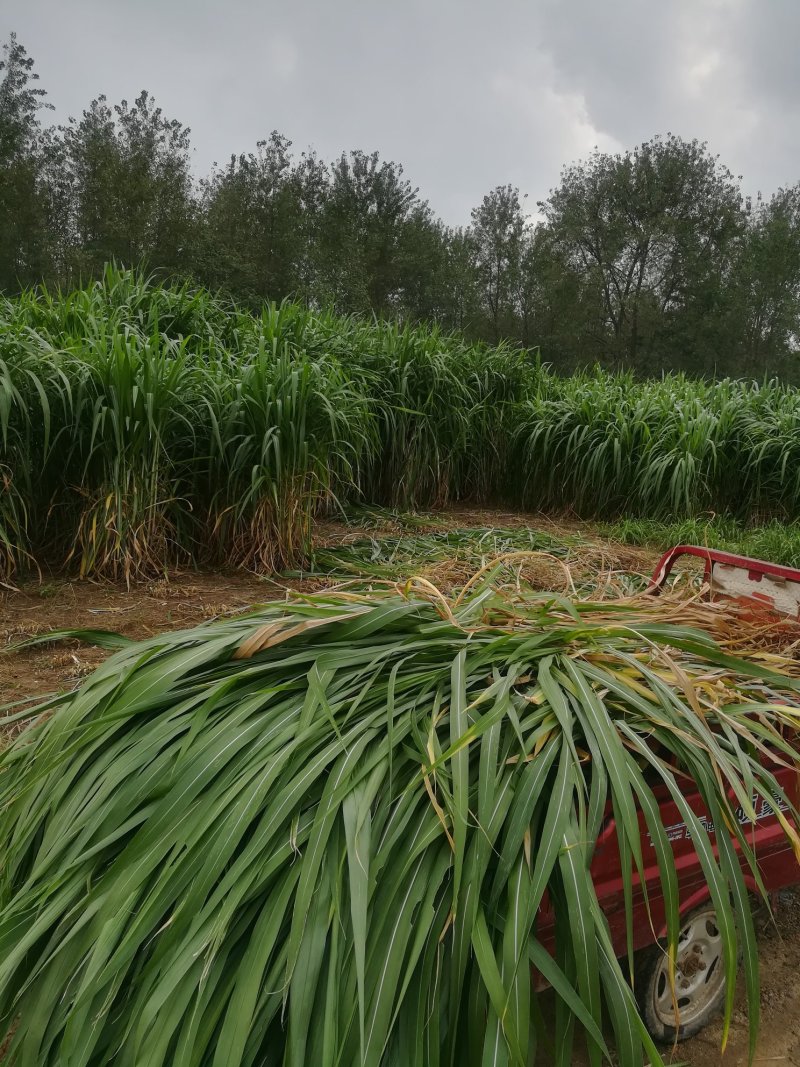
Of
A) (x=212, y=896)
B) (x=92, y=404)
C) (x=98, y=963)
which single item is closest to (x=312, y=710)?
(x=212, y=896)

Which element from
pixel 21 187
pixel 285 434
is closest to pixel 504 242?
pixel 21 187

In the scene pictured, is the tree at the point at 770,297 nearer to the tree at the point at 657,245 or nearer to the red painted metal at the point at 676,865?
the tree at the point at 657,245

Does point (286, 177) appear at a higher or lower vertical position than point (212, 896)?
higher

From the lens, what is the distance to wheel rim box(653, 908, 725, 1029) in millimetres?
1167

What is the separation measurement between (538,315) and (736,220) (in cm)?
783

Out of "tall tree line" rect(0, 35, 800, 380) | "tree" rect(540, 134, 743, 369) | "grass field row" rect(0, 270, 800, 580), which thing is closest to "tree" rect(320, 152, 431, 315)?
"tall tree line" rect(0, 35, 800, 380)

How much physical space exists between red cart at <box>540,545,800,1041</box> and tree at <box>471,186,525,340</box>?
28.4m

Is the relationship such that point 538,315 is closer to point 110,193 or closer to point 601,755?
point 110,193

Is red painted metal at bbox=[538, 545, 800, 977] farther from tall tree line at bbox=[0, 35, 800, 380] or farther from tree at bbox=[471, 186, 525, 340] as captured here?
tree at bbox=[471, 186, 525, 340]

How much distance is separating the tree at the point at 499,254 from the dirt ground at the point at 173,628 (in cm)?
2674

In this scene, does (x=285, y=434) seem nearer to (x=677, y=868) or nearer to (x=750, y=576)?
(x=750, y=576)

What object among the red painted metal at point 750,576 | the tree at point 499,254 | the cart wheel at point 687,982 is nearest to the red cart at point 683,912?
the cart wheel at point 687,982

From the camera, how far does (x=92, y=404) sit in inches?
119

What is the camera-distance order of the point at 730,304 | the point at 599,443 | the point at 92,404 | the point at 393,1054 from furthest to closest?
the point at 730,304
the point at 599,443
the point at 92,404
the point at 393,1054
